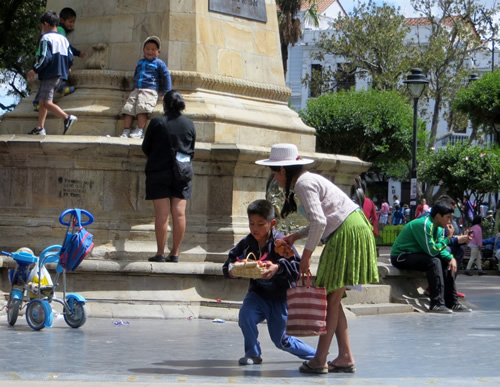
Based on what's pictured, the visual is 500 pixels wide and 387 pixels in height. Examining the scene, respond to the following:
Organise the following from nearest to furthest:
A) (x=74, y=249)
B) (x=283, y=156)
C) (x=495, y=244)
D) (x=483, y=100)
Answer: (x=283, y=156) < (x=74, y=249) < (x=495, y=244) < (x=483, y=100)

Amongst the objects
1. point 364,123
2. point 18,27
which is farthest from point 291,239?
point 364,123

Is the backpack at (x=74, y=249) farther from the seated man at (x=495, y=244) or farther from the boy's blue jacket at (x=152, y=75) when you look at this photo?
the seated man at (x=495, y=244)

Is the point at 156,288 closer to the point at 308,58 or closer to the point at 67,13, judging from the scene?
the point at 67,13

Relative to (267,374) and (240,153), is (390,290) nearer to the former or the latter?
(240,153)

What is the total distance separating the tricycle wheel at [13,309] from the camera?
956cm

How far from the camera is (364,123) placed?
45.1 metres

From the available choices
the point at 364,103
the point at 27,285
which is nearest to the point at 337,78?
the point at 364,103

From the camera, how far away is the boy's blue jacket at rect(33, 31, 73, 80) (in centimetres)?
1158

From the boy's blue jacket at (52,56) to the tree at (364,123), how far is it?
3388cm

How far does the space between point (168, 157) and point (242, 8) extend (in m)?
2.77

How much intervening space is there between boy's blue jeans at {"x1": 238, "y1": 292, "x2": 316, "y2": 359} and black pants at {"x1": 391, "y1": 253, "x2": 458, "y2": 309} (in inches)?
202

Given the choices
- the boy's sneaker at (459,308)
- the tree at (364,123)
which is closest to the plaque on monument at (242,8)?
the boy's sneaker at (459,308)

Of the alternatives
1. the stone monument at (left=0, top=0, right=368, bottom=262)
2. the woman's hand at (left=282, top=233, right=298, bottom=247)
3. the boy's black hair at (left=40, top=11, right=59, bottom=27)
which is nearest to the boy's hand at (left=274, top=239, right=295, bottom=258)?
the woman's hand at (left=282, top=233, right=298, bottom=247)

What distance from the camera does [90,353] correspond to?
7914mm
